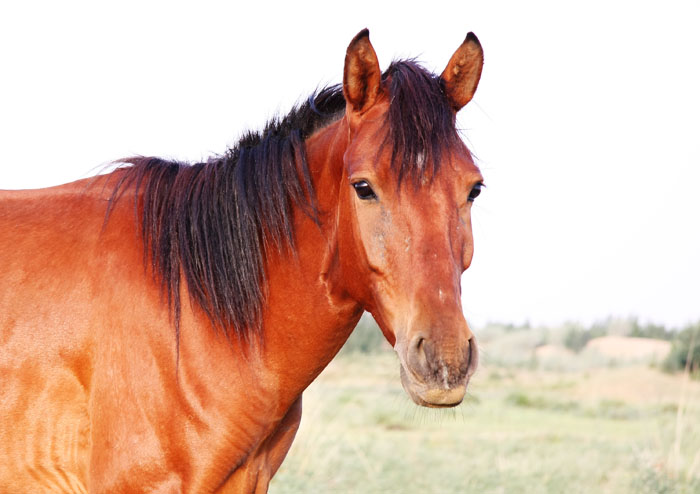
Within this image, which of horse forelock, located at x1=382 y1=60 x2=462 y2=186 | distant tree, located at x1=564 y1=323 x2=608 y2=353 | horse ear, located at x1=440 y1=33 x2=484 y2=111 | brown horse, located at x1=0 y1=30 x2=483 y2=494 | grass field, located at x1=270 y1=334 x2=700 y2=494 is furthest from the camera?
distant tree, located at x1=564 y1=323 x2=608 y2=353

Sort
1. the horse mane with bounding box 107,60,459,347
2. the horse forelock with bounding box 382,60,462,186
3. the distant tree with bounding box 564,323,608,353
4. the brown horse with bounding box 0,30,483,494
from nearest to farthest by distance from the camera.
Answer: the horse forelock with bounding box 382,60,462,186 < the brown horse with bounding box 0,30,483,494 < the horse mane with bounding box 107,60,459,347 < the distant tree with bounding box 564,323,608,353

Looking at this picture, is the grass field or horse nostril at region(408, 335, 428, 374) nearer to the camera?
horse nostril at region(408, 335, 428, 374)

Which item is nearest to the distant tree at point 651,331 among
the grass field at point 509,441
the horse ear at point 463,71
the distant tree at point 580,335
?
the distant tree at point 580,335

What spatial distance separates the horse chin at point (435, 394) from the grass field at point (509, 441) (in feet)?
1.28

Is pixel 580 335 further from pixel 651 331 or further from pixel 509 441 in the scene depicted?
pixel 509 441

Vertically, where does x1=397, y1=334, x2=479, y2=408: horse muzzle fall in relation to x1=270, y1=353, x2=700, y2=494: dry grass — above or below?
above

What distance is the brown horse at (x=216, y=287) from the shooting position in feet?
9.41

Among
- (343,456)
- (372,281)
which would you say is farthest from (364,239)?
(343,456)

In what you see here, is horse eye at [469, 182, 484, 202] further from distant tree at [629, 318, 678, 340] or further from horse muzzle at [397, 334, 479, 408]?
distant tree at [629, 318, 678, 340]

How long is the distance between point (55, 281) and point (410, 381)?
176 cm

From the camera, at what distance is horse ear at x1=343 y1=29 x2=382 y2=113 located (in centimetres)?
290

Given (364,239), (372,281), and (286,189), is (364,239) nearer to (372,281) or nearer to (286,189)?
(372,281)

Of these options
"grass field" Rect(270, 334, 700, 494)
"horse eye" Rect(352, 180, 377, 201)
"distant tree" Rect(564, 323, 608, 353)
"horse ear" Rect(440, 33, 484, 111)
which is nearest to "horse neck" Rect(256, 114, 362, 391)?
"horse eye" Rect(352, 180, 377, 201)

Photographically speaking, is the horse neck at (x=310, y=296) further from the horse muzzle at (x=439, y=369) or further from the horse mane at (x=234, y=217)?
the horse muzzle at (x=439, y=369)
